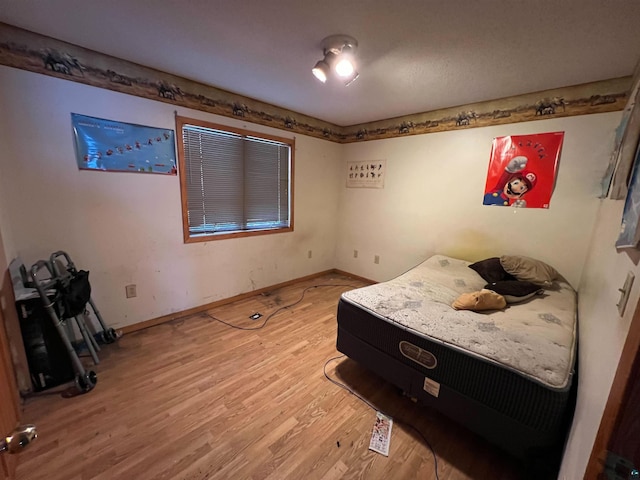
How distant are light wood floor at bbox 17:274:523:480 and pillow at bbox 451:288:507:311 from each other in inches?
29.8

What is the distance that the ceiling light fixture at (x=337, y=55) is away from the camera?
1598 millimetres

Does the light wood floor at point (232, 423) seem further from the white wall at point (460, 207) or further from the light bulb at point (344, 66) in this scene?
the light bulb at point (344, 66)

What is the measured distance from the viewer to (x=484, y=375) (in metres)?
1.30

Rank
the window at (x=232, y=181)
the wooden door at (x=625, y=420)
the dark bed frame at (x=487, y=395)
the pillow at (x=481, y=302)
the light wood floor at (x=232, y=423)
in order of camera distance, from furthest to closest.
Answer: the window at (x=232, y=181), the pillow at (x=481, y=302), the light wood floor at (x=232, y=423), the dark bed frame at (x=487, y=395), the wooden door at (x=625, y=420)

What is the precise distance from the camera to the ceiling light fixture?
1.60 metres

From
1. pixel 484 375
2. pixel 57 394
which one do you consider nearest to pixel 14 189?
pixel 57 394

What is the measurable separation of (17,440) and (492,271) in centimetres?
296

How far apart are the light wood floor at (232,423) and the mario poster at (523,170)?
2138 mm

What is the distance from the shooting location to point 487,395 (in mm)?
1290

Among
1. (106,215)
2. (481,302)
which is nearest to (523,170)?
(481,302)

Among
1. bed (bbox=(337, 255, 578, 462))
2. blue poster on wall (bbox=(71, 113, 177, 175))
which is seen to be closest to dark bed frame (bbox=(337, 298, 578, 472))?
bed (bbox=(337, 255, 578, 462))

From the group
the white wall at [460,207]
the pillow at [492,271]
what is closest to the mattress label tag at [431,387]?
the pillow at [492,271]

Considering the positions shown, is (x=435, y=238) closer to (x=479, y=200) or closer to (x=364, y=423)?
(x=479, y=200)

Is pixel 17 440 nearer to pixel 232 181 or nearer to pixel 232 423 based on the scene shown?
pixel 232 423
